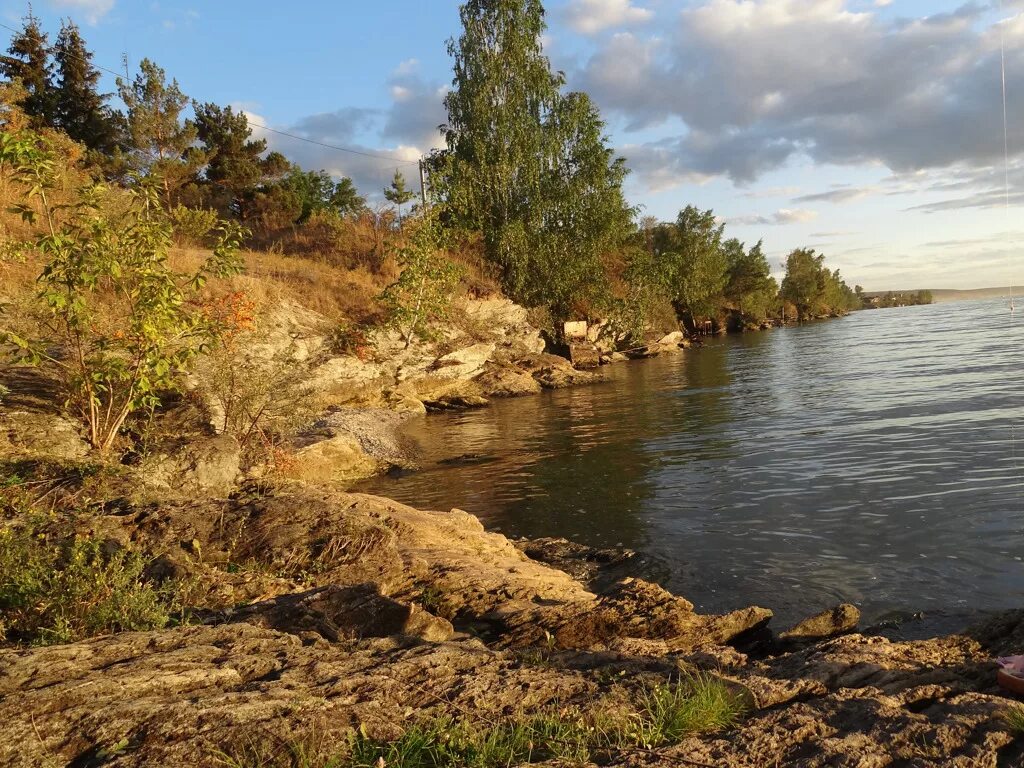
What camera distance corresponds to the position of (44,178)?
28.6ft

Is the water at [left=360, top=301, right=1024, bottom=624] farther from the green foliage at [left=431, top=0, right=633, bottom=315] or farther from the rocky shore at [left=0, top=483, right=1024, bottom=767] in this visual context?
the green foliage at [left=431, top=0, right=633, bottom=315]

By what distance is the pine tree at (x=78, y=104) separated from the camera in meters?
35.2

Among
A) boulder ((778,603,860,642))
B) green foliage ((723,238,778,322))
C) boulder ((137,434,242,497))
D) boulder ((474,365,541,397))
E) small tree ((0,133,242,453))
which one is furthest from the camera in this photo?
green foliage ((723,238,778,322))

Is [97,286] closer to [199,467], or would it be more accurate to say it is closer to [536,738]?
[199,467]

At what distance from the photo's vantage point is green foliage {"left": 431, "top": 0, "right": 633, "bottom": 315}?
41.2 m

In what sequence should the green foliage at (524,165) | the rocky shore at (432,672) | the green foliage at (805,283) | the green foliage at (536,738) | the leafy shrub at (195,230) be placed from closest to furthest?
1. the green foliage at (536,738)
2. the rocky shore at (432,672)
3. the leafy shrub at (195,230)
4. the green foliage at (524,165)
5. the green foliage at (805,283)

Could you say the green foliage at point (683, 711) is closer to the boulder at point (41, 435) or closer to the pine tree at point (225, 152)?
the boulder at point (41, 435)

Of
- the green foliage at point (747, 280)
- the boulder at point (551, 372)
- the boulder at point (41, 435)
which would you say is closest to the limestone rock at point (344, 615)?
the boulder at point (41, 435)

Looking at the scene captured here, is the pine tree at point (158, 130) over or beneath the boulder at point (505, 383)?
over

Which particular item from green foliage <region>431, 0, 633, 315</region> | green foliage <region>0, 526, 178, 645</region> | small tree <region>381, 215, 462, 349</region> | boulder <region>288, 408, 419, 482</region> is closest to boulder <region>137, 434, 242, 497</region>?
boulder <region>288, 408, 419, 482</region>

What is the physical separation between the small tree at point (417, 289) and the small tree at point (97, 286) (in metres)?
18.0

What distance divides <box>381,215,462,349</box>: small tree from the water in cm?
541

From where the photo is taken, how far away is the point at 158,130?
33500 mm

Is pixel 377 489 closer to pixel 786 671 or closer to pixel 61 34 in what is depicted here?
pixel 786 671
